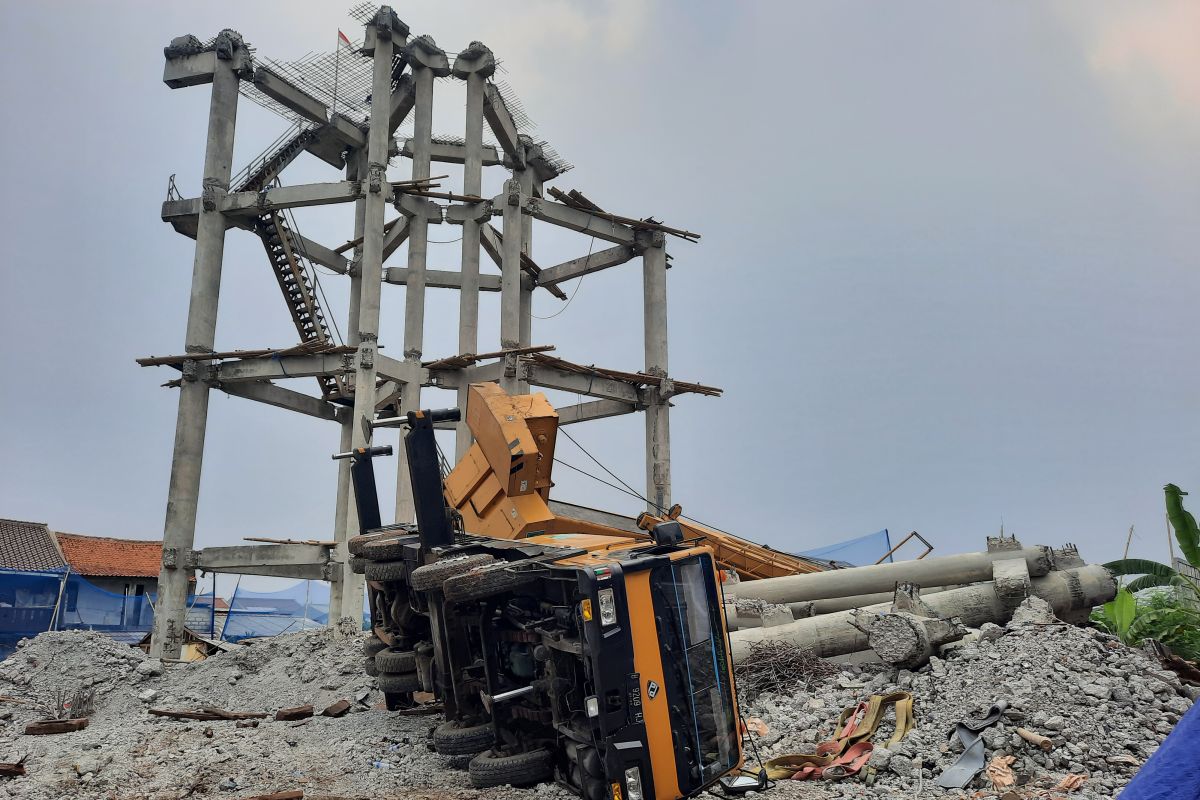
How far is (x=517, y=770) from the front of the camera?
22.2 ft

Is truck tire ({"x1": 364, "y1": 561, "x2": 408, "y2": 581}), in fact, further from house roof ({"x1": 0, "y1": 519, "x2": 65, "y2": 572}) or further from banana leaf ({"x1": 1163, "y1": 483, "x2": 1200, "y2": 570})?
house roof ({"x1": 0, "y1": 519, "x2": 65, "y2": 572})

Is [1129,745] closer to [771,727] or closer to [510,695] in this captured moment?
[771,727]

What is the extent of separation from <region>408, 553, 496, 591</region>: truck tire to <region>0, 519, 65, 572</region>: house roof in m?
33.0

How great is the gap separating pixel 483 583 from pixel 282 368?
56.8 feet

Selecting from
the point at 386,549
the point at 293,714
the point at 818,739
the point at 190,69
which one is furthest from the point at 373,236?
the point at 818,739

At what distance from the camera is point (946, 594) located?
11305 millimetres

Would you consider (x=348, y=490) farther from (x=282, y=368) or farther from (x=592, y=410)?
(x=592, y=410)

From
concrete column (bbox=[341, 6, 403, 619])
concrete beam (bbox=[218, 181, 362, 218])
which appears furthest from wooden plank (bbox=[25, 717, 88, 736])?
concrete beam (bbox=[218, 181, 362, 218])

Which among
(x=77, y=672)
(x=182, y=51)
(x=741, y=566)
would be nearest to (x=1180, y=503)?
(x=741, y=566)

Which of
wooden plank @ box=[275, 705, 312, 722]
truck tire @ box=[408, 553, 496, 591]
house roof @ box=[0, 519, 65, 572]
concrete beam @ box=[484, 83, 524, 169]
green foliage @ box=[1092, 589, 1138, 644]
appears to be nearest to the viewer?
truck tire @ box=[408, 553, 496, 591]

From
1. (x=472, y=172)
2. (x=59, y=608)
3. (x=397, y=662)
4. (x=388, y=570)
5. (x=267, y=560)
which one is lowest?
(x=397, y=662)

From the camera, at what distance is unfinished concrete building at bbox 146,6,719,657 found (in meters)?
22.1

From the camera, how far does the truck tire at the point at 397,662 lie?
964 cm

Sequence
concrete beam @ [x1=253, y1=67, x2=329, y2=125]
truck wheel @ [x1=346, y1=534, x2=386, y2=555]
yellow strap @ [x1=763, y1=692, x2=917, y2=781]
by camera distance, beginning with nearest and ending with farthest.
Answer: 1. yellow strap @ [x1=763, y1=692, x2=917, y2=781]
2. truck wheel @ [x1=346, y1=534, x2=386, y2=555]
3. concrete beam @ [x1=253, y1=67, x2=329, y2=125]
